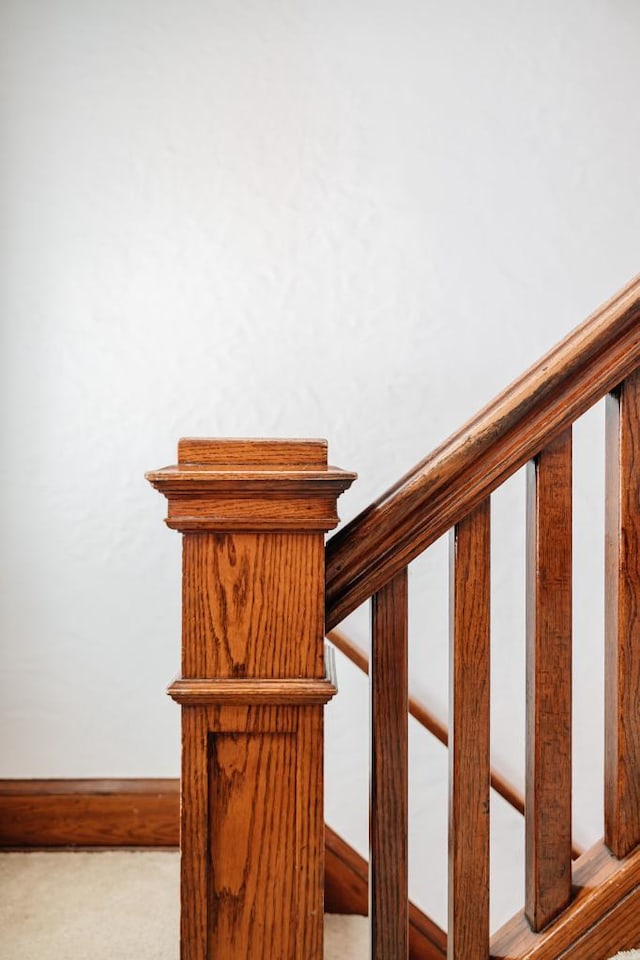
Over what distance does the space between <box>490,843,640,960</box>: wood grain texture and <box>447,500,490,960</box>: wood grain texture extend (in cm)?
5

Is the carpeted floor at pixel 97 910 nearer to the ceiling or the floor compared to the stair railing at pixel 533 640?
nearer to the floor

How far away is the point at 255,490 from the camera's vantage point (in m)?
0.70

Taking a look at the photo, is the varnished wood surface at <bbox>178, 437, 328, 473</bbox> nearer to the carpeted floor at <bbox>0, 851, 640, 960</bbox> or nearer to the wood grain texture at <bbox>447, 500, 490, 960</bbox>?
the wood grain texture at <bbox>447, 500, 490, 960</bbox>

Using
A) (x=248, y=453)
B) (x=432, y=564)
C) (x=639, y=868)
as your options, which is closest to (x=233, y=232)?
(x=432, y=564)

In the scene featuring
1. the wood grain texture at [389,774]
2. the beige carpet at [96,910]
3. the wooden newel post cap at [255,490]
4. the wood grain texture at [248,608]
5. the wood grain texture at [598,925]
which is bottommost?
the beige carpet at [96,910]

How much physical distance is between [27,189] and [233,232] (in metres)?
0.59

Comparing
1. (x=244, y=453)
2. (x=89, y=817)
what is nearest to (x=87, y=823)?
(x=89, y=817)

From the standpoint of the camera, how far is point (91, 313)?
2.13 m

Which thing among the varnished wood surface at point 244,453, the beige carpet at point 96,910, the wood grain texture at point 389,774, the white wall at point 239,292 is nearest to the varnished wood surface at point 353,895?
the beige carpet at point 96,910

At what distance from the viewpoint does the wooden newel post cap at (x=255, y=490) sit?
700 millimetres

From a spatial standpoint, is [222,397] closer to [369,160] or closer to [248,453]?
[369,160]

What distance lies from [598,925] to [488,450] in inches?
18.8

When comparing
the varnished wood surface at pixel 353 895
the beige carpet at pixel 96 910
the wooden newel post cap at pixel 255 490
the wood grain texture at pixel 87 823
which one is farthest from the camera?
the wood grain texture at pixel 87 823

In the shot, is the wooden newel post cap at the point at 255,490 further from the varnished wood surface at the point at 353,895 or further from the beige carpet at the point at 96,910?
the varnished wood surface at the point at 353,895
